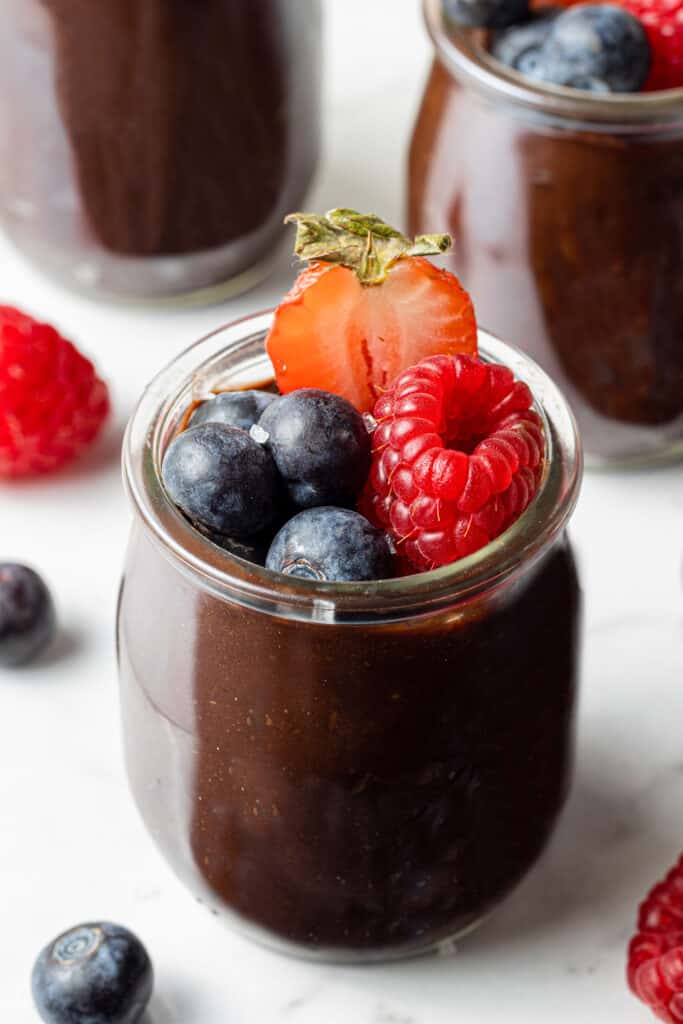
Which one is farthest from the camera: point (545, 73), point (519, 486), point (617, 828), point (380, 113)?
point (380, 113)

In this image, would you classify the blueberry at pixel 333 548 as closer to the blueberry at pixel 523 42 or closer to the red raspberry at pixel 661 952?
the red raspberry at pixel 661 952

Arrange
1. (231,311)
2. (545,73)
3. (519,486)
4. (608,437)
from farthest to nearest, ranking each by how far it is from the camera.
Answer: (231,311) → (608,437) → (545,73) → (519,486)

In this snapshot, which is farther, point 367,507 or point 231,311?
point 231,311

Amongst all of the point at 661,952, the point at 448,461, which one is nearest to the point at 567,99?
the point at 448,461

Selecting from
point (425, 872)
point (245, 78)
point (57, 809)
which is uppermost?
point (245, 78)

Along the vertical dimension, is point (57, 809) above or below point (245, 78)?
below

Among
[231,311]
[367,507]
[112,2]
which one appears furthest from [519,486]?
[231,311]

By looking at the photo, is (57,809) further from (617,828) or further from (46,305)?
(46,305)
